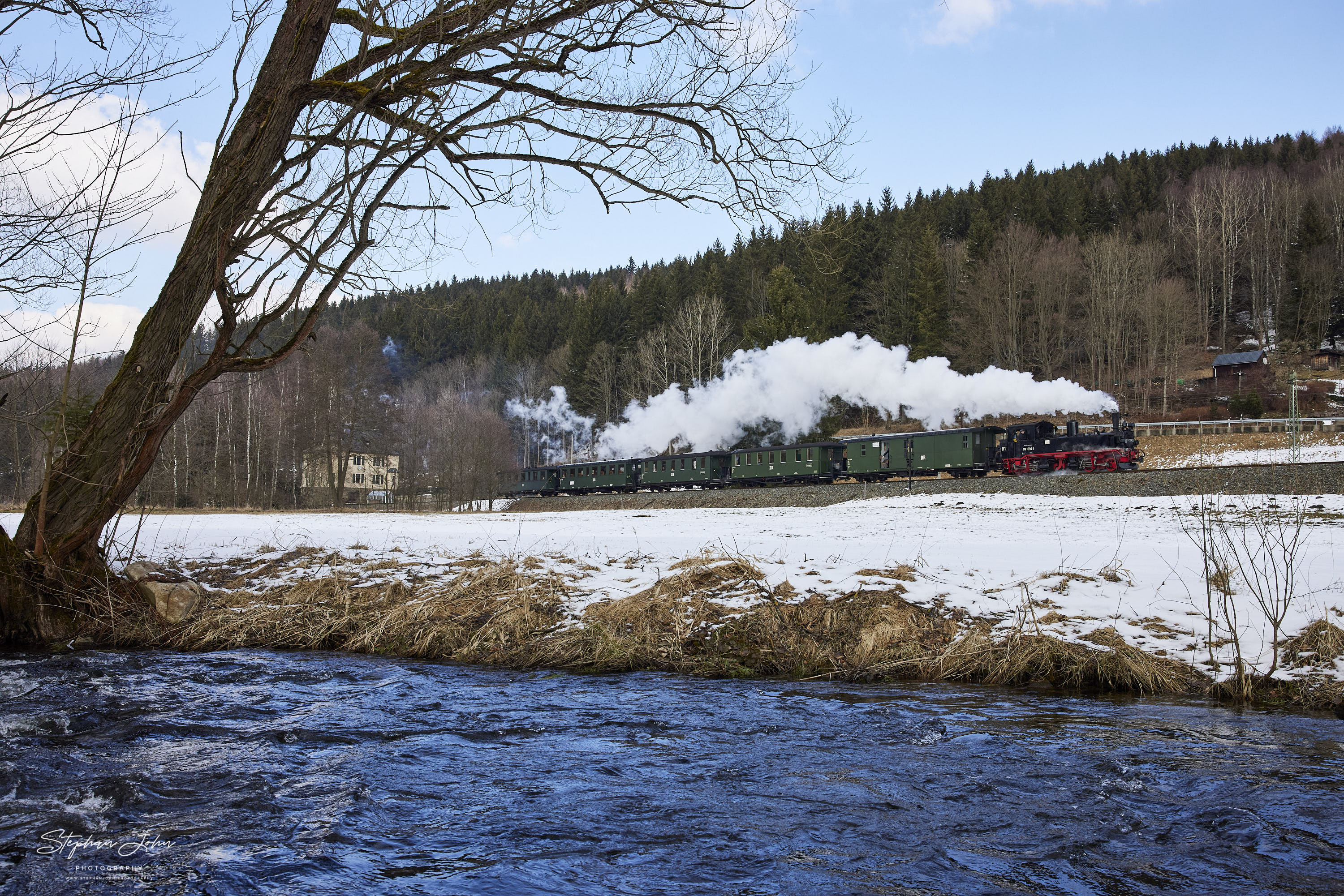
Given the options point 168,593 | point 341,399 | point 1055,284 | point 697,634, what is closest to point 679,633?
point 697,634

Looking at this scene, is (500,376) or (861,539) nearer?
(861,539)

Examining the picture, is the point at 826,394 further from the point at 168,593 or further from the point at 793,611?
the point at 168,593

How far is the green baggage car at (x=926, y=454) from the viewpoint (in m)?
28.8

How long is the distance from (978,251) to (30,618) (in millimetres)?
59871

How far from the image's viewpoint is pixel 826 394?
4128 centimetres

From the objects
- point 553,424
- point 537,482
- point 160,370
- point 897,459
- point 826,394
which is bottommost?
point 537,482

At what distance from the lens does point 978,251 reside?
57344mm

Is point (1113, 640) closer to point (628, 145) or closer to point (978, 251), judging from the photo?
point (628, 145)

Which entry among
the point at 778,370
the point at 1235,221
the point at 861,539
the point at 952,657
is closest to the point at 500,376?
the point at 778,370

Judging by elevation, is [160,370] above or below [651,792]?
above

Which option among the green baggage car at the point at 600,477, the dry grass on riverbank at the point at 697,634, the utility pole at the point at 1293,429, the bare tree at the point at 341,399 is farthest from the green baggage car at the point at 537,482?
the dry grass on riverbank at the point at 697,634

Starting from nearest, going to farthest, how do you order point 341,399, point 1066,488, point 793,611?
point 793,611 < point 1066,488 < point 341,399

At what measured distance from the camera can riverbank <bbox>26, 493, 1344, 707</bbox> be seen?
6.19 metres

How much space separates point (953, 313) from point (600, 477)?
94.2 feet
